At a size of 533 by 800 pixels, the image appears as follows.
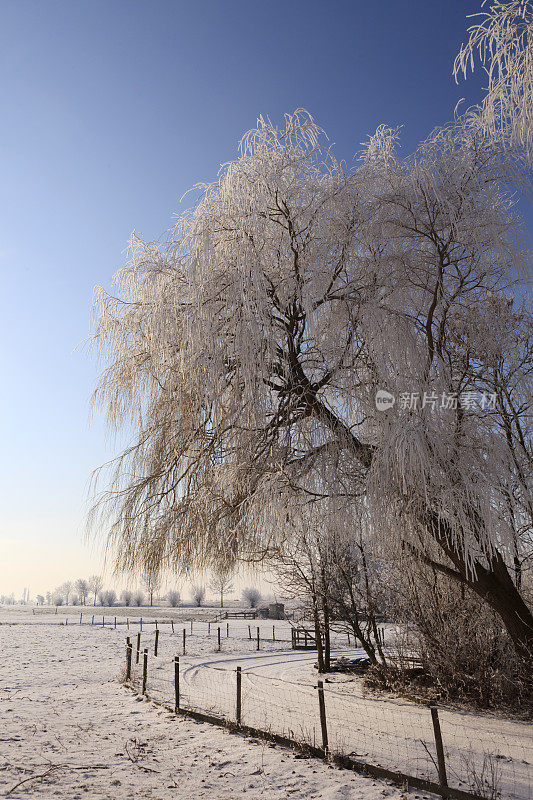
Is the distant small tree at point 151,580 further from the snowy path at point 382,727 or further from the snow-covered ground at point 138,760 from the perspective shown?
the snowy path at point 382,727

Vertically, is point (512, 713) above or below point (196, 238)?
below

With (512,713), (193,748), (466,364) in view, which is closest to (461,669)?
(512,713)

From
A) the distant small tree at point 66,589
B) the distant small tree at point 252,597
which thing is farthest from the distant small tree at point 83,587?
the distant small tree at point 252,597

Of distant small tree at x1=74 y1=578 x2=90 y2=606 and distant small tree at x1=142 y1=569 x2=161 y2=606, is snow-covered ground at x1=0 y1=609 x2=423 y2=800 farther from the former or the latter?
distant small tree at x1=74 y1=578 x2=90 y2=606

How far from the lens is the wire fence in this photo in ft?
18.6

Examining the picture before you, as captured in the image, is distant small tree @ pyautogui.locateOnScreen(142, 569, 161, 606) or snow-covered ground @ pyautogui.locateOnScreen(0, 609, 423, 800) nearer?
snow-covered ground @ pyautogui.locateOnScreen(0, 609, 423, 800)

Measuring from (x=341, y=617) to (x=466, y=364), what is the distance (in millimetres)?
8775

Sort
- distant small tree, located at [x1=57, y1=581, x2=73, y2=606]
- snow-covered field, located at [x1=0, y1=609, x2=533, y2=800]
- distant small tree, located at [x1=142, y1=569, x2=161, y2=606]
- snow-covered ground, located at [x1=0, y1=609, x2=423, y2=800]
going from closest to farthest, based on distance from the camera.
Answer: snow-covered ground, located at [x1=0, y1=609, x2=423, y2=800], snow-covered field, located at [x1=0, y1=609, x2=533, y2=800], distant small tree, located at [x1=142, y1=569, x2=161, y2=606], distant small tree, located at [x1=57, y1=581, x2=73, y2=606]

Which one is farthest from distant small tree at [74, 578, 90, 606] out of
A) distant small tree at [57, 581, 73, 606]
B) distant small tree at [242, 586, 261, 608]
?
distant small tree at [242, 586, 261, 608]

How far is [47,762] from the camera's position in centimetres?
Result: 621

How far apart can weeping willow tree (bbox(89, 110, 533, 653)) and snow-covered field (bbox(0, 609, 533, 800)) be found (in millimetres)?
2029

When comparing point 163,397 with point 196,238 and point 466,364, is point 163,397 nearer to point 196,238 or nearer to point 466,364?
point 196,238

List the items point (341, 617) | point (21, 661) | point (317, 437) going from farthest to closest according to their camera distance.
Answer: point (21, 661) → point (341, 617) → point (317, 437)

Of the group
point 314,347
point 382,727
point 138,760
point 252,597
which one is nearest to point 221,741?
point 138,760
